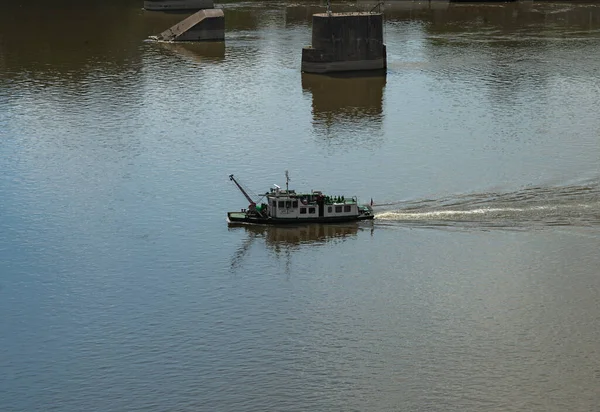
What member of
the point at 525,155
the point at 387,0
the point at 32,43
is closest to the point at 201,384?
the point at 525,155

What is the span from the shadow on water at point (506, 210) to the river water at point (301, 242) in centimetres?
13

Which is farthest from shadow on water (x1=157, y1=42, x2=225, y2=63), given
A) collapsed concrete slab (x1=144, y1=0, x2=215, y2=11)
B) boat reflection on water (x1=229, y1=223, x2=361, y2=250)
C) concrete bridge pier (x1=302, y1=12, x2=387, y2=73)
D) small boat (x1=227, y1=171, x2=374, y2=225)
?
boat reflection on water (x1=229, y1=223, x2=361, y2=250)

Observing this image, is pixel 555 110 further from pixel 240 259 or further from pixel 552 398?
pixel 552 398

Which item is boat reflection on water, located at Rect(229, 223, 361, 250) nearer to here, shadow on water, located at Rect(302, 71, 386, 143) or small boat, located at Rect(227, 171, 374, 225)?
small boat, located at Rect(227, 171, 374, 225)

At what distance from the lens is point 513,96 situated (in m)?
74.0

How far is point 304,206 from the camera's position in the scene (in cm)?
5162

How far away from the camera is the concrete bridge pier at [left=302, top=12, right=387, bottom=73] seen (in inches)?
3199

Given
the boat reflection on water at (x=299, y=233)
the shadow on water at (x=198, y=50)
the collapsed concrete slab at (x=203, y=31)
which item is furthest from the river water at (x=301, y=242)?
the collapsed concrete slab at (x=203, y=31)

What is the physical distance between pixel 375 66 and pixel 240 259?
37.6m

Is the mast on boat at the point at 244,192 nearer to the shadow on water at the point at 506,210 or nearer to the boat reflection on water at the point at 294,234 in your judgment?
the boat reflection on water at the point at 294,234

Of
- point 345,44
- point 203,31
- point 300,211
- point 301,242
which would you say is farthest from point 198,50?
point 301,242

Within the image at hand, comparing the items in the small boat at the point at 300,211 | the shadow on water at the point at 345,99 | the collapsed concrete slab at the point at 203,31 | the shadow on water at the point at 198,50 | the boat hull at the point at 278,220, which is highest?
the collapsed concrete slab at the point at 203,31

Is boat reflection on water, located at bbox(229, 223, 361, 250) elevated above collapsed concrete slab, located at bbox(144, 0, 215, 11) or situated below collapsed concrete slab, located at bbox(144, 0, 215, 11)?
below

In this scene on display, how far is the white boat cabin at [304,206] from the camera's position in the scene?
5150 centimetres
